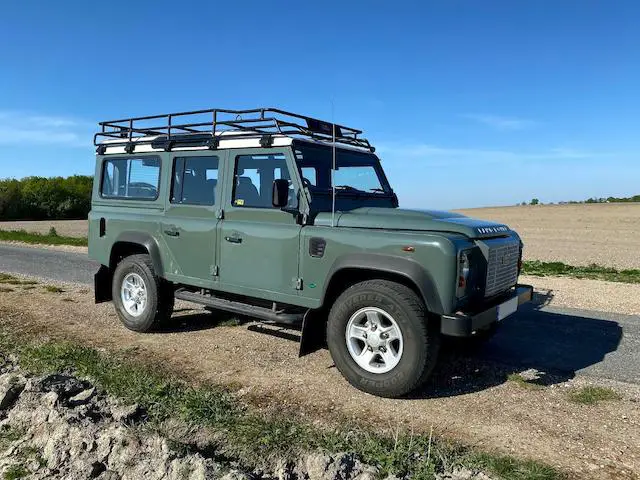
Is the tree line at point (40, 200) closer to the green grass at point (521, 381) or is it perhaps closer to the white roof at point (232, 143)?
the white roof at point (232, 143)

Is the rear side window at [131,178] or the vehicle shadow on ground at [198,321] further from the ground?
the rear side window at [131,178]

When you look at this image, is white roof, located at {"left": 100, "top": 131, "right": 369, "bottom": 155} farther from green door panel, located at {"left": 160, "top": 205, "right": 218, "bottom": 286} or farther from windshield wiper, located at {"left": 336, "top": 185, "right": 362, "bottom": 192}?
green door panel, located at {"left": 160, "top": 205, "right": 218, "bottom": 286}

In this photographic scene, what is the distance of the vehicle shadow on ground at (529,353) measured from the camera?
16.7 feet

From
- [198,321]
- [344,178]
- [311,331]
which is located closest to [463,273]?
[311,331]

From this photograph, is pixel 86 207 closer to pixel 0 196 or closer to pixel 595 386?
pixel 0 196

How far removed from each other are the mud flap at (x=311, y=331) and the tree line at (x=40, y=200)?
5963 centimetres

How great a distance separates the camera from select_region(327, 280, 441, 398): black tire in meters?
4.39

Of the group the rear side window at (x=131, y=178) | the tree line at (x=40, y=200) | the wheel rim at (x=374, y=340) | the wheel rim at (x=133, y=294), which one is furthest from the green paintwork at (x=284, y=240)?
the tree line at (x=40, y=200)

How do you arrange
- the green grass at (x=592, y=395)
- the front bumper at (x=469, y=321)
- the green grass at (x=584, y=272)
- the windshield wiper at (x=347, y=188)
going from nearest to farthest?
the front bumper at (x=469, y=321), the green grass at (x=592, y=395), the windshield wiper at (x=347, y=188), the green grass at (x=584, y=272)

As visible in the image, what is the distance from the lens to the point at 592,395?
15.4ft

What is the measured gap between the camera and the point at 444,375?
17.2 feet

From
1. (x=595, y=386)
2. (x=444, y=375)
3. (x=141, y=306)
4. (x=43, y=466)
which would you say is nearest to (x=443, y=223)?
(x=444, y=375)

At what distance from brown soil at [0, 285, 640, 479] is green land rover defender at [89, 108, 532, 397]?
0.32m

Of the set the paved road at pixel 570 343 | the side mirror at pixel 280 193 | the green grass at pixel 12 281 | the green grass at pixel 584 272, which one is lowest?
the green grass at pixel 12 281
